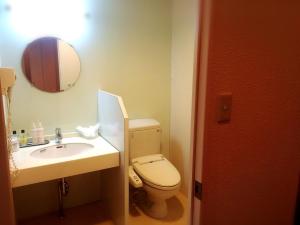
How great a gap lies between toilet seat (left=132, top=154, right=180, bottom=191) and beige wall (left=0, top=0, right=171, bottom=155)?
455 millimetres

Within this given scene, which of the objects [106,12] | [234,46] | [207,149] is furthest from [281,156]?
[106,12]

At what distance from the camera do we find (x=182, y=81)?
2.45 metres

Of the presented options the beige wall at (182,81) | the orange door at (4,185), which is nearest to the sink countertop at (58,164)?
the beige wall at (182,81)

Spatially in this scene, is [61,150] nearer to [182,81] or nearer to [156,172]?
[156,172]

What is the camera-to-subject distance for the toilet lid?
2.06 m

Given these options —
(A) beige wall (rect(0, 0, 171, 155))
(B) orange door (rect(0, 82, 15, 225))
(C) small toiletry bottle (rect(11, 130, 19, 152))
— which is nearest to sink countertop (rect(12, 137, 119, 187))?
(C) small toiletry bottle (rect(11, 130, 19, 152))

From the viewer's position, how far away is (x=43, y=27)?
1.94 metres

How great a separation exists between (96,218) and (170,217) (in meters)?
0.66

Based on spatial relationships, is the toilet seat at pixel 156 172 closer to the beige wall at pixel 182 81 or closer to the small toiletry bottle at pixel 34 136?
the beige wall at pixel 182 81

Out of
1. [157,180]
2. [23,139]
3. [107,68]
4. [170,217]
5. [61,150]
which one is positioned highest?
[107,68]

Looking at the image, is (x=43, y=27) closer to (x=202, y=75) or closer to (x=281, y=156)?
(x=202, y=75)

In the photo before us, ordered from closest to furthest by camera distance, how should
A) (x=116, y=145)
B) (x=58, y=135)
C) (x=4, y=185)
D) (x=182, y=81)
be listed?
(x=4, y=185) → (x=116, y=145) → (x=58, y=135) → (x=182, y=81)

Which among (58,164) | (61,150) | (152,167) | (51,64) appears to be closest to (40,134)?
(61,150)

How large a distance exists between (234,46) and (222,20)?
106mm
